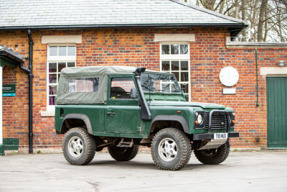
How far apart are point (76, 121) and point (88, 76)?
111 centimetres

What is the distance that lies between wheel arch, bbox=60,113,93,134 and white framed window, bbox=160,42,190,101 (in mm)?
4491

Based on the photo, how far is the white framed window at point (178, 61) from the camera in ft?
47.1

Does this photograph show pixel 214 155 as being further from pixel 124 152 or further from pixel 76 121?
pixel 76 121

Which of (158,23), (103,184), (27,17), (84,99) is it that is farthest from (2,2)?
(103,184)

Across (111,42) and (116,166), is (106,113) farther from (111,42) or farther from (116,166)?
(111,42)

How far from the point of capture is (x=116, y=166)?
10125 millimetres

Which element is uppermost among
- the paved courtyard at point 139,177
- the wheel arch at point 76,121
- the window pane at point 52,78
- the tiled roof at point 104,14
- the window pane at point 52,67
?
the tiled roof at point 104,14

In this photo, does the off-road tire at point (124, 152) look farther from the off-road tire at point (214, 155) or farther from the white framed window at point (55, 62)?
the white framed window at point (55, 62)

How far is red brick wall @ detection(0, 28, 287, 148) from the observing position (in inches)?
557

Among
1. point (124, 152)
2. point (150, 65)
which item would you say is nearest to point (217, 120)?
point (124, 152)

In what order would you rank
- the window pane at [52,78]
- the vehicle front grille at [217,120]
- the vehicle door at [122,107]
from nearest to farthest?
the vehicle front grille at [217,120], the vehicle door at [122,107], the window pane at [52,78]

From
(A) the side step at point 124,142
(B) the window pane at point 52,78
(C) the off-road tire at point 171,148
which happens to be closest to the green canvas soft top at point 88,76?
(A) the side step at point 124,142

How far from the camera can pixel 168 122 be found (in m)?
9.39

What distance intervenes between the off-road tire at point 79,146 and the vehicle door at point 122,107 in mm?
565
